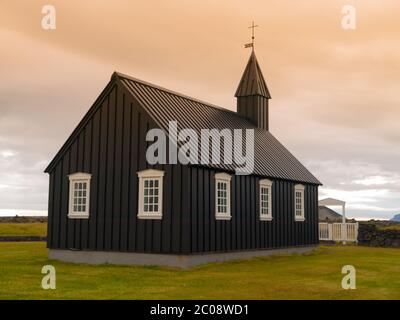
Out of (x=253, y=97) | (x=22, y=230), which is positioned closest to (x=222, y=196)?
(x=253, y=97)

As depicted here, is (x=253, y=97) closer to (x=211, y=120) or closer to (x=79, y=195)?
(x=211, y=120)

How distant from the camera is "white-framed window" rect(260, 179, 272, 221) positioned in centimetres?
2569

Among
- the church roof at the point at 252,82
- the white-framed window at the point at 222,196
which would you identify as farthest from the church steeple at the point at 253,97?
the white-framed window at the point at 222,196

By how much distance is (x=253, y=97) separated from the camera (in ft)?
108

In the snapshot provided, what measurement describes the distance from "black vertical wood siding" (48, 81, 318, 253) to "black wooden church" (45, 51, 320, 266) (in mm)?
40

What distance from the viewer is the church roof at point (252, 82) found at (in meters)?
33.2

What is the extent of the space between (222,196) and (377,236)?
1747cm

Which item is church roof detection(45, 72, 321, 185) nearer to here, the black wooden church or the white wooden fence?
the black wooden church

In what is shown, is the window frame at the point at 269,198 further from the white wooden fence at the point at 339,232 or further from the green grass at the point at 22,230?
the green grass at the point at 22,230

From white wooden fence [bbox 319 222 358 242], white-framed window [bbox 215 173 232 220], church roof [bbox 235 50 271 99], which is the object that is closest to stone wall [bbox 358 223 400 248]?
white wooden fence [bbox 319 222 358 242]

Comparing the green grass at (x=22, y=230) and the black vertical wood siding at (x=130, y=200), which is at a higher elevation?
the black vertical wood siding at (x=130, y=200)

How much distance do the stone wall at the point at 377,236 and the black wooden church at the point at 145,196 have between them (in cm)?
1135

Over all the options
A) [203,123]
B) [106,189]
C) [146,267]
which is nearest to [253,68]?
[203,123]
